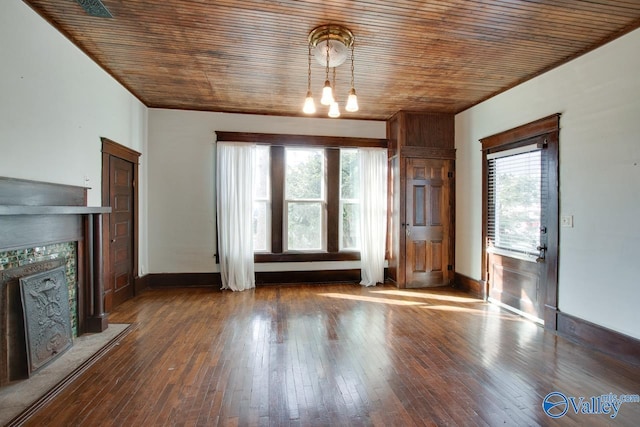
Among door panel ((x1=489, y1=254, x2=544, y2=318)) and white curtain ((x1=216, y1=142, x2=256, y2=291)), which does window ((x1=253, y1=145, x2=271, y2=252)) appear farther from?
door panel ((x1=489, y1=254, x2=544, y2=318))

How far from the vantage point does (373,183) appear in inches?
213

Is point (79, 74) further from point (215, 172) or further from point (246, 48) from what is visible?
point (215, 172)

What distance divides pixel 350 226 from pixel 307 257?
97 cm

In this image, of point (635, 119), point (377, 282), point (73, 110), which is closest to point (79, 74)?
point (73, 110)

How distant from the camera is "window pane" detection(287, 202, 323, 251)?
5.45 meters

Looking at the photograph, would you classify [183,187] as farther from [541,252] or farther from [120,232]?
[541,252]

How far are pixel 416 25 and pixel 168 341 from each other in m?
3.81

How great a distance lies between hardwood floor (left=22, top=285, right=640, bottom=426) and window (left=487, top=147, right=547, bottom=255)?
0.97 meters

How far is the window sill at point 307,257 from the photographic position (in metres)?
5.31

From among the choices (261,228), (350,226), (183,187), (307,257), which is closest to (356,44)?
(350,226)

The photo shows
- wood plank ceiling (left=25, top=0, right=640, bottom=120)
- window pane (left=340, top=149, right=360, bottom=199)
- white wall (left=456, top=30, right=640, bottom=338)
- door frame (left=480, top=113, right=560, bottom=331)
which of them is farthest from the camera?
window pane (left=340, top=149, right=360, bottom=199)

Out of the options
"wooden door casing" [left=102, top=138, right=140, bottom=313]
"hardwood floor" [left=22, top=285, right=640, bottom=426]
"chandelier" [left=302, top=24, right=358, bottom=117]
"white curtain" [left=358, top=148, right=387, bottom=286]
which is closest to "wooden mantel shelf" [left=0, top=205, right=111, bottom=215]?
"wooden door casing" [left=102, top=138, right=140, bottom=313]

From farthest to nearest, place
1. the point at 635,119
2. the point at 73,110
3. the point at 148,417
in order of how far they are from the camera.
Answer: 1. the point at 73,110
2. the point at 635,119
3. the point at 148,417

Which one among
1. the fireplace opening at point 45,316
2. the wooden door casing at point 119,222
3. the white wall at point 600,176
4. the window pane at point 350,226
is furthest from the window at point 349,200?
the fireplace opening at point 45,316
